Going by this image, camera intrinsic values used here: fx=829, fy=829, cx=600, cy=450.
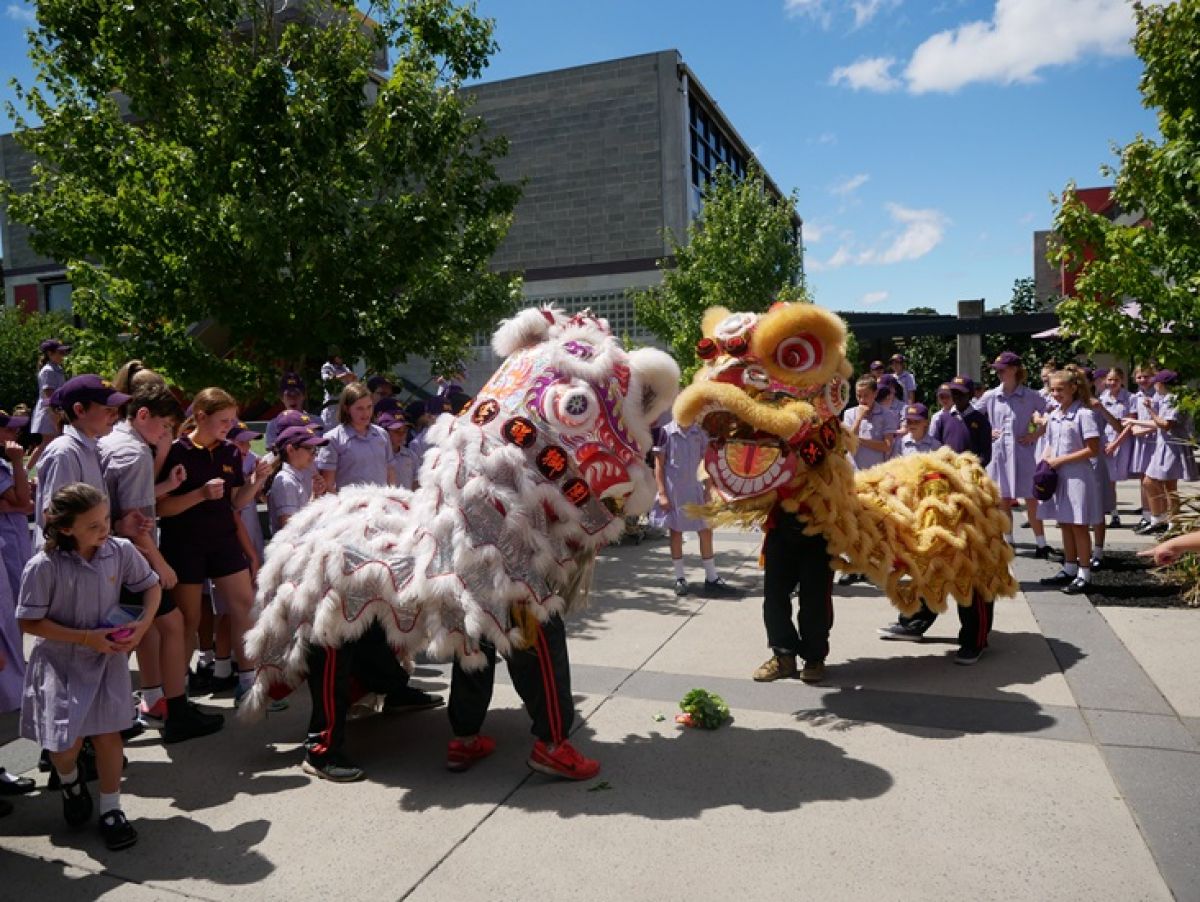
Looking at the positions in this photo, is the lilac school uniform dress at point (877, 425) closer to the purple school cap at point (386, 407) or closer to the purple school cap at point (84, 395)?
the purple school cap at point (386, 407)

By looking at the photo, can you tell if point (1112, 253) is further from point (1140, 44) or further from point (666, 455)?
point (666, 455)

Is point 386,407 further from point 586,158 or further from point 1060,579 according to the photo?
point 586,158

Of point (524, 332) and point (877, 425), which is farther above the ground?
point (524, 332)

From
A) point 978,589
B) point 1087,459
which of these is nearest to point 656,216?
point 1087,459

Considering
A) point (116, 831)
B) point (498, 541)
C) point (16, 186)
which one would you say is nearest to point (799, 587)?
point (498, 541)

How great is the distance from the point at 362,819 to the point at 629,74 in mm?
27458

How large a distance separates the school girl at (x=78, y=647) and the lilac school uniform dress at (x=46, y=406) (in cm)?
601

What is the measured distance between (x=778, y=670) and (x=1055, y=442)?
3482mm

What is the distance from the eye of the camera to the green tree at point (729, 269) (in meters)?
19.2

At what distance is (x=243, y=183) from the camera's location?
8.00 meters

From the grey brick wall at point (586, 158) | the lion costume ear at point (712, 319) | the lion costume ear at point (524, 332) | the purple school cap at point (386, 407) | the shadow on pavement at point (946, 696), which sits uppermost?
the grey brick wall at point (586, 158)

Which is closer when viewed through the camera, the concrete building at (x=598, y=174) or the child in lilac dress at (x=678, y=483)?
the child in lilac dress at (x=678, y=483)

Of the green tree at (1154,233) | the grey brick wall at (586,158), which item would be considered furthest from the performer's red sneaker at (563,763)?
the grey brick wall at (586,158)

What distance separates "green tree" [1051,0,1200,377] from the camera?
232 inches
